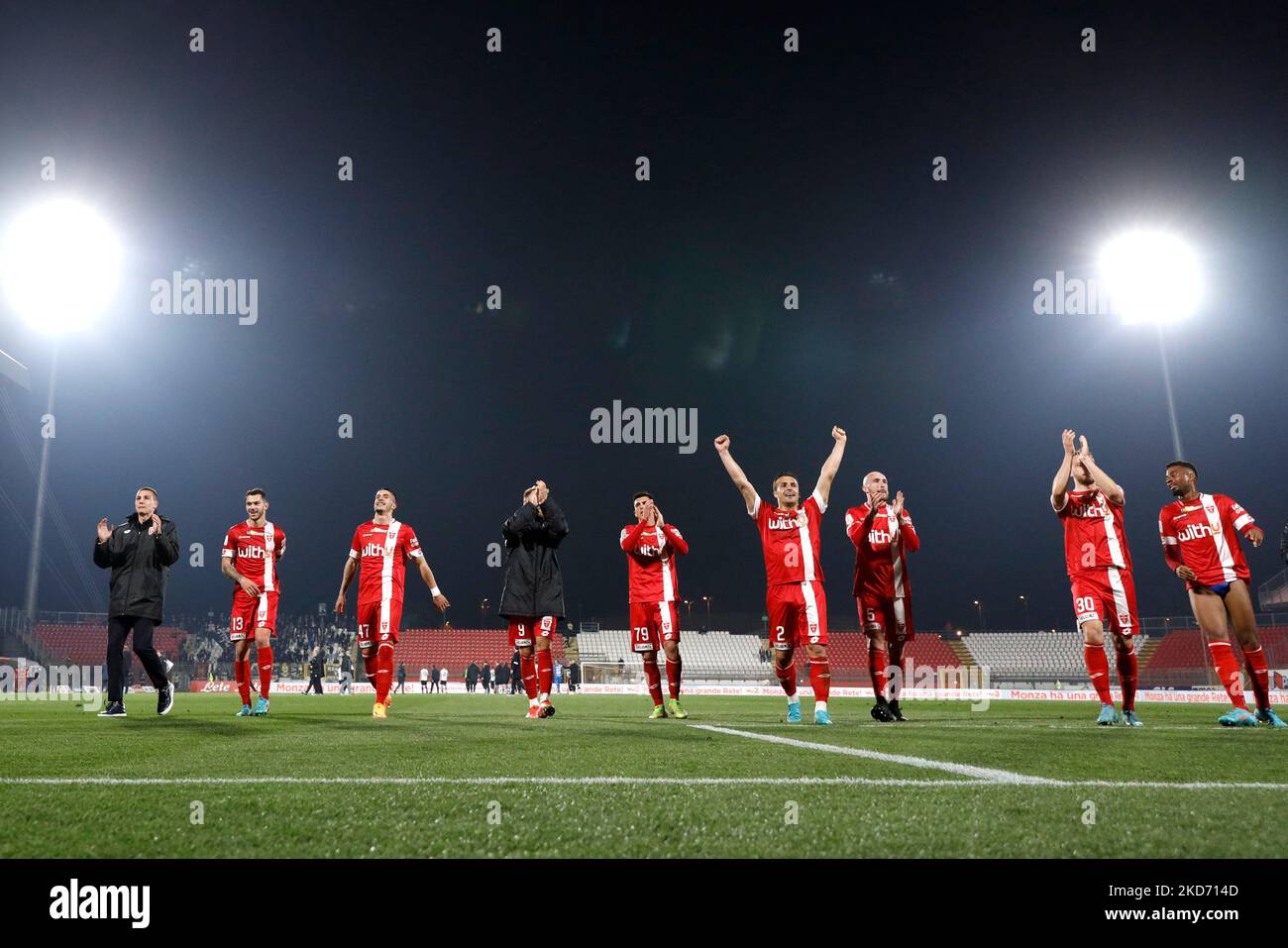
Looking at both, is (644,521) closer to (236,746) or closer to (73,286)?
(236,746)

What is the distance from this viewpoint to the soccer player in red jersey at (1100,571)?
7.55m

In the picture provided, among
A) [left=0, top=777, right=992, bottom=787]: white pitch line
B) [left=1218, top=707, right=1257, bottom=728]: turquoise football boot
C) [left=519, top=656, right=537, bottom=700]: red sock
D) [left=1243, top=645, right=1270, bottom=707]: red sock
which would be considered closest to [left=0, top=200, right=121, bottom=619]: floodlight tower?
[left=519, top=656, right=537, bottom=700]: red sock

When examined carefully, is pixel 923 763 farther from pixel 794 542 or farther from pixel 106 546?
pixel 106 546

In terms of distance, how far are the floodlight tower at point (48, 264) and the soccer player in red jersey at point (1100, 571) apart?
102 feet

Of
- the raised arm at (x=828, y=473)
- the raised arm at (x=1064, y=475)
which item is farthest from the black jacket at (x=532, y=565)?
the raised arm at (x=1064, y=475)

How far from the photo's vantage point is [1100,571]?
7.67 m

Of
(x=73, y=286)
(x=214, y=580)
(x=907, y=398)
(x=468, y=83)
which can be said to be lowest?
(x=214, y=580)

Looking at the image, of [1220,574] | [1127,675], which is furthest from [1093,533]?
[1127,675]

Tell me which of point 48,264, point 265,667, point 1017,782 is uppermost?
point 48,264

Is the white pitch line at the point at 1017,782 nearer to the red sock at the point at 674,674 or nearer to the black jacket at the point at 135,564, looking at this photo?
the red sock at the point at 674,674

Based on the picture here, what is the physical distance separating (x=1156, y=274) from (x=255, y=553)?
30136mm

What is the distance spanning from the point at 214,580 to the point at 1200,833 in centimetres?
6727

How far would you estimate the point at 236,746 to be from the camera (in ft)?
15.8
